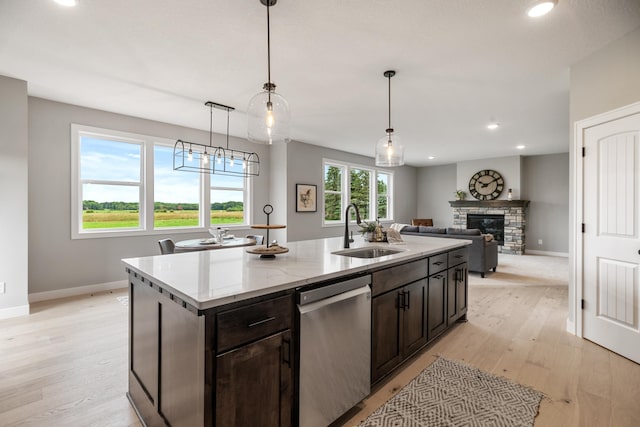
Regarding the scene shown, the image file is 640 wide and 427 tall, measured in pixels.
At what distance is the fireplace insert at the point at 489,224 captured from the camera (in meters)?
8.31

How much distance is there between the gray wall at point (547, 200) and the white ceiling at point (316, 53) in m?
3.84

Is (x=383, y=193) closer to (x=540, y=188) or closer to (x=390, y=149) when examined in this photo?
(x=540, y=188)

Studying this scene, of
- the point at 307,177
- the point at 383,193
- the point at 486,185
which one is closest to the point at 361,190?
the point at 383,193

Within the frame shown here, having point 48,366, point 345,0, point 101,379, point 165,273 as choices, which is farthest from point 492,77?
point 48,366

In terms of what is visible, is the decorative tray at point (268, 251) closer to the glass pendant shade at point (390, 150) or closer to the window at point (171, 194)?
the glass pendant shade at point (390, 150)

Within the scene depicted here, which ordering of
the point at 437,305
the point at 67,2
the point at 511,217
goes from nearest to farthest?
the point at 67,2, the point at 437,305, the point at 511,217

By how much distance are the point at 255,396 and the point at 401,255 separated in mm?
1404

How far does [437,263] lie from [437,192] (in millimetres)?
7766

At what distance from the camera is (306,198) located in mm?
6570

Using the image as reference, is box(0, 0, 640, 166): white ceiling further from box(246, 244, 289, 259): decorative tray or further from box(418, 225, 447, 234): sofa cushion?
box(418, 225, 447, 234): sofa cushion

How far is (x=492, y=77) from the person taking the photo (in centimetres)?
326

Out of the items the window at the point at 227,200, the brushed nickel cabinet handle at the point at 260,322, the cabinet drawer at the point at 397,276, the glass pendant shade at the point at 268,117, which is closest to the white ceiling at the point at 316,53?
the glass pendant shade at the point at 268,117

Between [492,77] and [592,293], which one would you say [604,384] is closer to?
[592,293]

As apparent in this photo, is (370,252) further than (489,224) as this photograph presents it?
No
